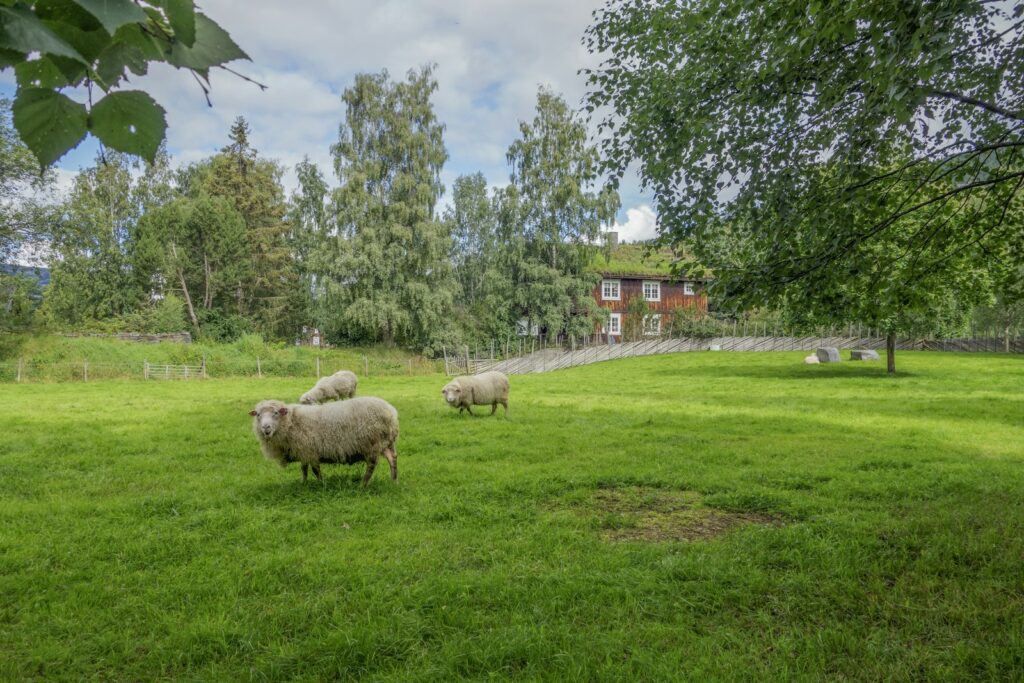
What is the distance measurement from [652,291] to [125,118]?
57.8 metres

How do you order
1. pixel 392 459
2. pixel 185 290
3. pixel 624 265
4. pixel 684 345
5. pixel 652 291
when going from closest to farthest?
pixel 392 459, pixel 185 290, pixel 684 345, pixel 652 291, pixel 624 265

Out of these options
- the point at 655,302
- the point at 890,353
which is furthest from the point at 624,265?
the point at 890,353

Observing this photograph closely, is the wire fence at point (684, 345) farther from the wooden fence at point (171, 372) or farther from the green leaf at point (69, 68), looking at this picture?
the green leaf at point (69, 68)

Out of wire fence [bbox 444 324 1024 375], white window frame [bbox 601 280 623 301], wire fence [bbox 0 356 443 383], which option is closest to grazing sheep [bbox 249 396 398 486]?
wire fence [bbox 0 356 443 383]

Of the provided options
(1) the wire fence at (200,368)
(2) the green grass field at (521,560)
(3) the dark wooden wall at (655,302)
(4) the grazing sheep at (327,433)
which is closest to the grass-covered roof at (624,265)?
(3) the dark wooden wall at (655,302)

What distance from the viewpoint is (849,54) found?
6.95m

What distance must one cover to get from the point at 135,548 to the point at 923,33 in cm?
847

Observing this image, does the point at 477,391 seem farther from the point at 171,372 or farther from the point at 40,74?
the point at 171,372

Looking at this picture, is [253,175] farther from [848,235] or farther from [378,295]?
[848,235]

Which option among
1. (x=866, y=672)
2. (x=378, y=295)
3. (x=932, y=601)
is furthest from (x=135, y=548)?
(x=378, y=295)

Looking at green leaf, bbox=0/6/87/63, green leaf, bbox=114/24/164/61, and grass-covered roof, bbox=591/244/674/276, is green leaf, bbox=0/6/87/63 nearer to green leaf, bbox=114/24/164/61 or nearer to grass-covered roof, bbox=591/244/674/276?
green leaf, bbox=114/24/164/61

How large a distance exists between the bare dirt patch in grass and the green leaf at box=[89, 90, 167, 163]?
6306 millimetres

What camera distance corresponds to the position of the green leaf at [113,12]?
3.09 ft

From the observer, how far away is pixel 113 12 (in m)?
0.97
